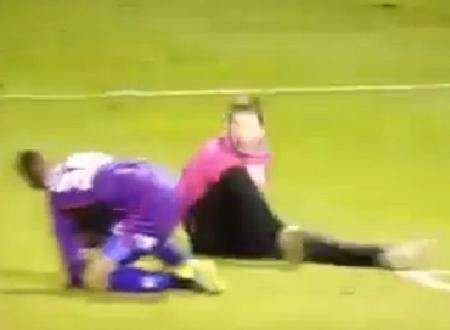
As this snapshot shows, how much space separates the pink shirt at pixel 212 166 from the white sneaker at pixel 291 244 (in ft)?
0.14

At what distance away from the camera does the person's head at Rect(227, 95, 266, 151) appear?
3.04 ft

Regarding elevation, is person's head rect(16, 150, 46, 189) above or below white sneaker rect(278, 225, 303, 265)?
above

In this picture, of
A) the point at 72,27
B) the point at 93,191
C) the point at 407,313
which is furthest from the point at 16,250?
the point at 407,313

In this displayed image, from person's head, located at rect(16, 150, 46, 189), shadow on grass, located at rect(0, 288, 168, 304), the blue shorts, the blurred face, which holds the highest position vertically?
the blurred face

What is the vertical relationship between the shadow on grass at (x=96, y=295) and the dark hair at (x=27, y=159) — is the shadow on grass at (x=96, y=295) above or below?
below

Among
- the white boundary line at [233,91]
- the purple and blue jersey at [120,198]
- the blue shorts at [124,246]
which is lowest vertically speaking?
the blue shorts at [124,246]

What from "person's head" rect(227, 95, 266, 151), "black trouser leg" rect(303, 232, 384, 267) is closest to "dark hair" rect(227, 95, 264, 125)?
"person's head" rect(227, 95, 266, 151)

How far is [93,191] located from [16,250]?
0.08 m

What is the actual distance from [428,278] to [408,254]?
25mm

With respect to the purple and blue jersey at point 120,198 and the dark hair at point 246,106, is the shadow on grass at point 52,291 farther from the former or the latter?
the dark hair at point 246,106

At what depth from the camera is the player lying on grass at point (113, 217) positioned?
Result: 937 mm

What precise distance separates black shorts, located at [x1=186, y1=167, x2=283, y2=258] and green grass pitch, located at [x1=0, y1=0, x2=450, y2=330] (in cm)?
1

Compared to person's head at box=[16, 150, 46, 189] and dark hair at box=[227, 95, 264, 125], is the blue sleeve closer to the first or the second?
person's head at box=[16, 150, 46, 189]

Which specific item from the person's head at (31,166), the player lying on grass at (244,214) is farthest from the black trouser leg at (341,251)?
the person's head at (31,166)
